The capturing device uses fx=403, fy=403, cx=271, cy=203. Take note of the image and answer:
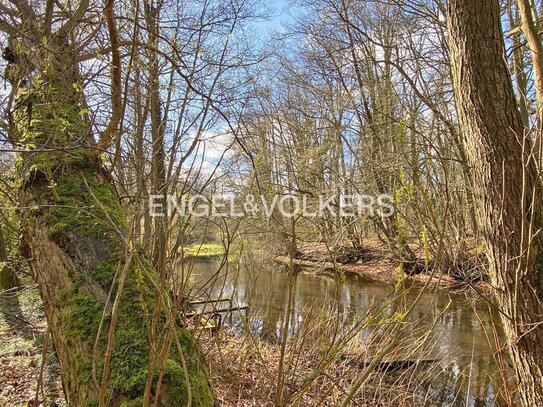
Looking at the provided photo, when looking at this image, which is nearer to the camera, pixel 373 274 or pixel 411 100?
pixel 411 100

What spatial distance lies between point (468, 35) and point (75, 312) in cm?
291

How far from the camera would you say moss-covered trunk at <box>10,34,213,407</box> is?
161 centimetres

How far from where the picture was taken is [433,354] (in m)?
6.68

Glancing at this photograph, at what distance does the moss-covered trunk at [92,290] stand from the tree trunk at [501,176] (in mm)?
1929

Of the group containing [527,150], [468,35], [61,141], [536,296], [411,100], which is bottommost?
[536,296]

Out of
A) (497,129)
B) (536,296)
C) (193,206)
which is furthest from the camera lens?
(497,129)

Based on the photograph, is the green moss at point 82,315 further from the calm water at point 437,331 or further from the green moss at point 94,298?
the calm water at point 437,331

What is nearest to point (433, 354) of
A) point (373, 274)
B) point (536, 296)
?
point (536, 296)

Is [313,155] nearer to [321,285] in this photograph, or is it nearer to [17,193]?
[321,285]

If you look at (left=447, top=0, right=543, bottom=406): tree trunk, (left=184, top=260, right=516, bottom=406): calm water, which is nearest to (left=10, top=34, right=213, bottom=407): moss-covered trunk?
(left=184, top=260, right=516, bottom=406): calm water

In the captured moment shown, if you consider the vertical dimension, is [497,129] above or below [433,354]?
above

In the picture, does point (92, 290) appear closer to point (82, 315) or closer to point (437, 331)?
point (82, 315)

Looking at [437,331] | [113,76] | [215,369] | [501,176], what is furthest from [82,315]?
[437,331]

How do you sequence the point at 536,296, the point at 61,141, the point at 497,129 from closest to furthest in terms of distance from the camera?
1. the point at 536,296
2. the point at 497,129
3. the point at 61,141
